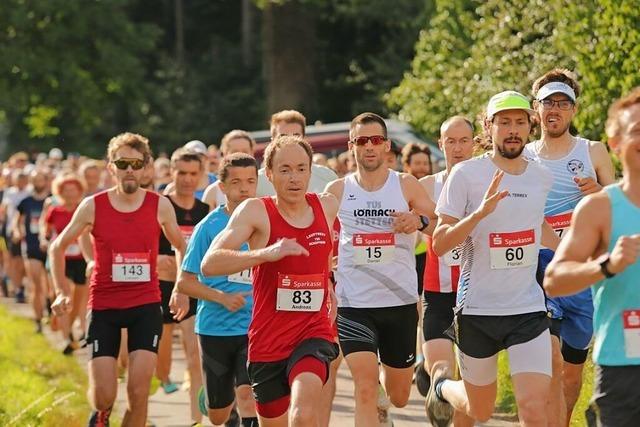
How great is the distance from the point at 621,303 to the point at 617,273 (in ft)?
0.58

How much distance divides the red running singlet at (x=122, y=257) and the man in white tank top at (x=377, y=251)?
1318mm

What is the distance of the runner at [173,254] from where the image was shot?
11680 millimetres

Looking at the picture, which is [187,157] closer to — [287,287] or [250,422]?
[250,422]

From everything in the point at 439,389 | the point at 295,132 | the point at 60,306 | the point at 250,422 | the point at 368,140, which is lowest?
the point at 250,422

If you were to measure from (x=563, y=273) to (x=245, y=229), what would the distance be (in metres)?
2.36

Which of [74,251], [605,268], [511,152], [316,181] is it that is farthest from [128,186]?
[74,251]

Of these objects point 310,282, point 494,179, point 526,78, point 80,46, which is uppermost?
point 80,46

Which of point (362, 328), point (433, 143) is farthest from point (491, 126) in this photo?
point (433, 143)

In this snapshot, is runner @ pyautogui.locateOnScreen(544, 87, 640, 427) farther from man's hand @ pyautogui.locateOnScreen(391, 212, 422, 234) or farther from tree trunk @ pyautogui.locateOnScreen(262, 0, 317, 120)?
A: tree trunk @ pyautogui.locateOnScreen(262, 0, 317, 120)

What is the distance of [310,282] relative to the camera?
Result: 25.8 ft

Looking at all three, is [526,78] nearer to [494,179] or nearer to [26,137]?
[494,179]

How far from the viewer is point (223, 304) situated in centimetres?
942

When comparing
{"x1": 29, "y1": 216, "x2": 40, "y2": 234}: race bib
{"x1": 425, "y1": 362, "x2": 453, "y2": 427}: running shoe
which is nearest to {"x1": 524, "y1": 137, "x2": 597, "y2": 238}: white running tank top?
{"x1": 425, "y1": 362, "x2": 453, "y2": 427}: running shoe

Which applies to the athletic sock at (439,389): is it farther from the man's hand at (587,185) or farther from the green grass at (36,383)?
the green grass at (36,383)
